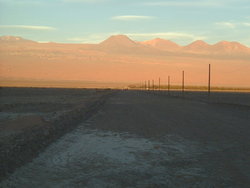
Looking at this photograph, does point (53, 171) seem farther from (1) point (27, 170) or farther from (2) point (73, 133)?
(2) point (73, 133)

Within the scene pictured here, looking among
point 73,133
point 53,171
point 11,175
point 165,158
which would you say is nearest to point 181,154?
point 165,158

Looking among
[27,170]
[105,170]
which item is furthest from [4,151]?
[105,170]

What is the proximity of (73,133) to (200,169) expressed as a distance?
810 centimetres

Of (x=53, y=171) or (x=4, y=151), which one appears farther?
(x=4, y=151)

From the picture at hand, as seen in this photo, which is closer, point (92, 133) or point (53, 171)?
point (53, 171)

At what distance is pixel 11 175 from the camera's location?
25.2ft

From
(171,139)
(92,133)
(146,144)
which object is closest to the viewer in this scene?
(146,144)

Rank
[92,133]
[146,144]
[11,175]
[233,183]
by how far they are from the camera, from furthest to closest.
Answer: [92,133] → [146,144] → [11,175] → [233,183]

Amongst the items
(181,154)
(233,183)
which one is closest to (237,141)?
(181,154)

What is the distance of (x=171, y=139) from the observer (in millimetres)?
13289

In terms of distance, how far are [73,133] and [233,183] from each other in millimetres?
9413

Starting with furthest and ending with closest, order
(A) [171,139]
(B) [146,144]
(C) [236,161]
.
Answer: (A) [171,139]
(B) [146,144]
(C) [236,161]

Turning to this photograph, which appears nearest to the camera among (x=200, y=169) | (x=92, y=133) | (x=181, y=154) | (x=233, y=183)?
(x=233, y=183)

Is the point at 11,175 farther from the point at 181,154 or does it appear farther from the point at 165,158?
the point at 181,154
